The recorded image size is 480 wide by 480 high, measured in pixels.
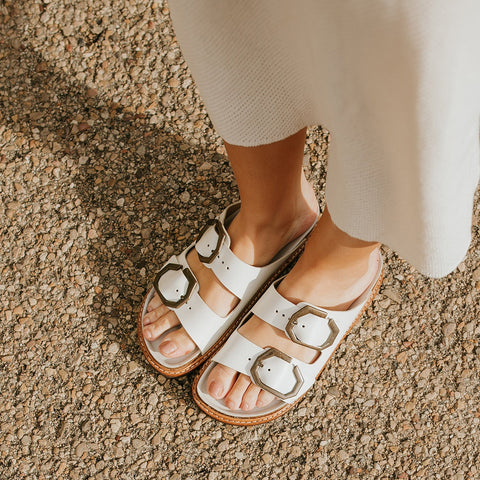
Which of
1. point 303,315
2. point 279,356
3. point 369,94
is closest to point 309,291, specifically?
point 303,315

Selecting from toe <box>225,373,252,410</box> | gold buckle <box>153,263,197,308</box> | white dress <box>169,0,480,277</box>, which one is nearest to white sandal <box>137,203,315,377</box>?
gold buckle <box>153,263,197,308</box>

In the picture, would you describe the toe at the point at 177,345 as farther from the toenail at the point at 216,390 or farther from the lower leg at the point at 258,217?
the toenail at the point at 216,390

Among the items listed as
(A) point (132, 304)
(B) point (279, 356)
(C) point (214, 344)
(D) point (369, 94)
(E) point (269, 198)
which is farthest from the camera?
(A) point (132, 304)

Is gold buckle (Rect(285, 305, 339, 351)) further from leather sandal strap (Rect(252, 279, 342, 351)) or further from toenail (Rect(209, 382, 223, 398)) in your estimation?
toenail (Rect(209, 382, 223, 398))

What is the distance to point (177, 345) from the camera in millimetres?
1524

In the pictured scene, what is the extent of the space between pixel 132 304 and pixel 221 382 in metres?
0.39

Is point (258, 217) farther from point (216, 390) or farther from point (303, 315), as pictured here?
point (216, 390)

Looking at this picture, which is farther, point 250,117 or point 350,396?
point 350,396

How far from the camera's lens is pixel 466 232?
0.95 meters

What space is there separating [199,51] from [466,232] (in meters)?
0.53

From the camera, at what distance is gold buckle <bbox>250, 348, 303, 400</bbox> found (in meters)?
1.45

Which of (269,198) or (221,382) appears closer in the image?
(269,198)

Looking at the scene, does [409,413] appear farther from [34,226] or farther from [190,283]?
[34,226]

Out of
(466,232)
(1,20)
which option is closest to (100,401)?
(466,232)
